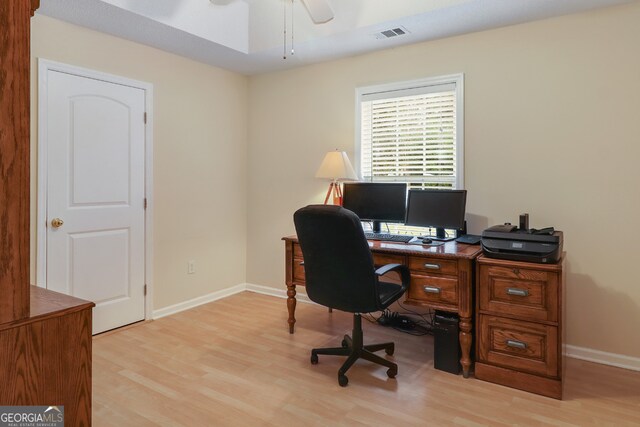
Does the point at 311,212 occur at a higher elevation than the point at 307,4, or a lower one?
lower

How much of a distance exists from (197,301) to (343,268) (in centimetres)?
217

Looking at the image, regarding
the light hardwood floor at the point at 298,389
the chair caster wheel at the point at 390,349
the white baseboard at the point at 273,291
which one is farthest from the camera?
the white baseboard at the point at 273,291

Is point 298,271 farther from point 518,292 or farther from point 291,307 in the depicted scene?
point 518,292

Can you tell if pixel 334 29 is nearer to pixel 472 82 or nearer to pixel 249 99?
pixel 472 82

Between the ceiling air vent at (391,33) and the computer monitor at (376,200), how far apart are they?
45.9 inches

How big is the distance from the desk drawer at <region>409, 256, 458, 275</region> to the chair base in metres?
0.51

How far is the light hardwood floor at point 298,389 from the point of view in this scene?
211cm

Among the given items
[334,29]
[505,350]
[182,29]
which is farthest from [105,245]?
[505,350]

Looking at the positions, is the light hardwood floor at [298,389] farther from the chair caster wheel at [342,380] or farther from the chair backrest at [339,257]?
the chair backrest at [339,257]

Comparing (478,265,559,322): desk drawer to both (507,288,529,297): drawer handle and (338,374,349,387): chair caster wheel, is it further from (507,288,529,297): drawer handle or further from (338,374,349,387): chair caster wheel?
(338,374,349,387): chair caster wheel

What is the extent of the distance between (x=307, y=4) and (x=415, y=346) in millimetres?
2419

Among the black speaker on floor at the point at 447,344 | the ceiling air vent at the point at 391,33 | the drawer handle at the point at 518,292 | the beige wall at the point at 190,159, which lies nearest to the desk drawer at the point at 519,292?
the drawer handle at the point at 518,292

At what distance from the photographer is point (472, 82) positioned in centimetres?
317

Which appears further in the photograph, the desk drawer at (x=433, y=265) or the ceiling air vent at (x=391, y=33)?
the ceiling air vent at (x=391, y=33)
